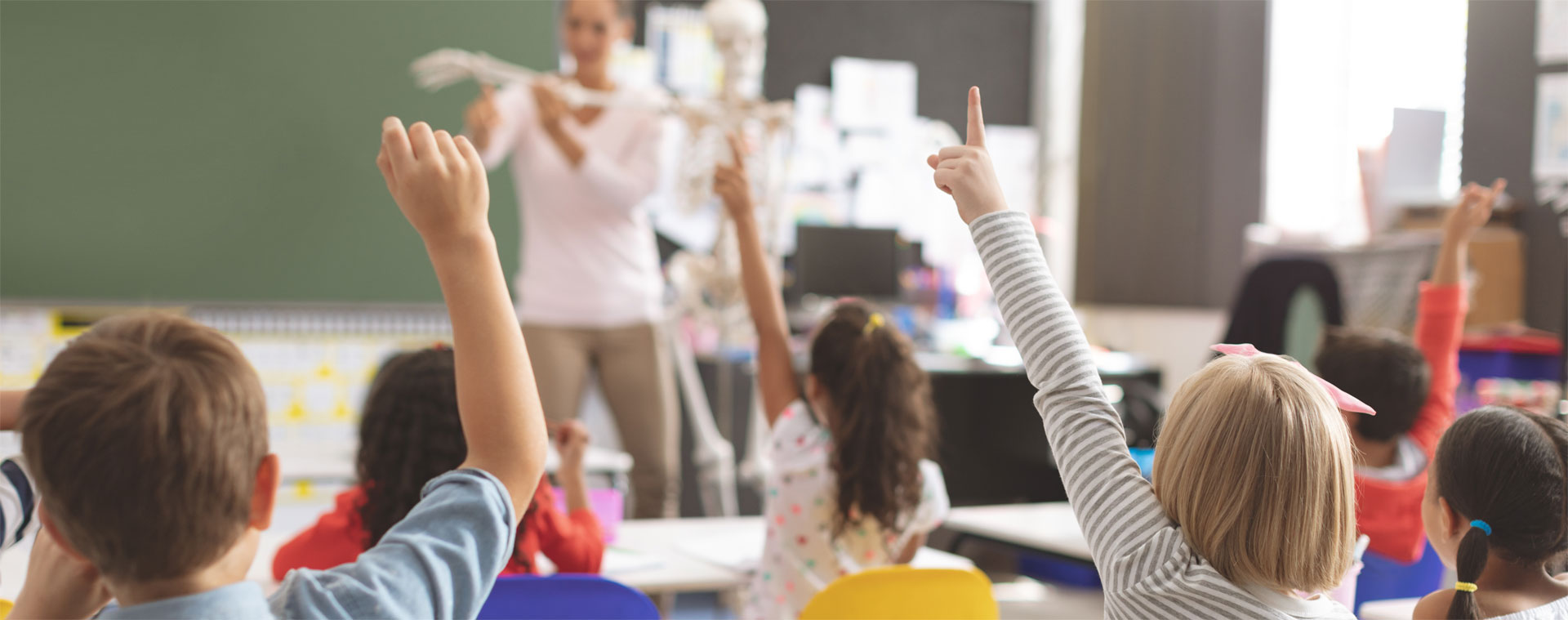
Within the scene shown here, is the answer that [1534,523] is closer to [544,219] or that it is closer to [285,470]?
[285,470]

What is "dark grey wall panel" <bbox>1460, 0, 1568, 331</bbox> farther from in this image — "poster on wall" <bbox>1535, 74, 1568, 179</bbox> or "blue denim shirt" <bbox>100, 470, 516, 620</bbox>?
"blue denim shirt" <bbox>100, 470, 516, 620</bbox>

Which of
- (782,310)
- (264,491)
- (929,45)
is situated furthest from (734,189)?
(929,45)

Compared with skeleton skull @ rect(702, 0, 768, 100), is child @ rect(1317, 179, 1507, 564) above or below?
below

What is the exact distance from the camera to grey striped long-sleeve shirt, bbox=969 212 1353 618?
0.99 metres

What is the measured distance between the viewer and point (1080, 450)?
1.04 m

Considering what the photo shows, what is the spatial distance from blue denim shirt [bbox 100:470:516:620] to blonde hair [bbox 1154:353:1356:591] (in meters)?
0.59

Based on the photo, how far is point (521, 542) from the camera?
1.57 meters

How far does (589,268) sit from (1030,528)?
1.32m

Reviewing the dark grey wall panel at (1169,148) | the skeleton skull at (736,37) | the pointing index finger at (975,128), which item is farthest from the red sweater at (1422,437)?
the dark grey wall panel at (1169,148)

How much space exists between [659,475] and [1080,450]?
2.00 metres

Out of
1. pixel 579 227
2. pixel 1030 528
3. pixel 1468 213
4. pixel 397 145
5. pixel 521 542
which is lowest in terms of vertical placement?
pixel 1030 528

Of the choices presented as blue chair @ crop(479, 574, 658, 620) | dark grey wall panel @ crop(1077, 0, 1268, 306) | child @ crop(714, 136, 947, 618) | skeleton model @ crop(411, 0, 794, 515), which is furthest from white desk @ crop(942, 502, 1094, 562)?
dark grey wall panel @ crop(1077, 0, 1268, 306)

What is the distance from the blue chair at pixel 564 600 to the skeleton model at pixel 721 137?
1.98m

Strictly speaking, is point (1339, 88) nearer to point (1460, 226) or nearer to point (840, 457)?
point (1460, 226)
